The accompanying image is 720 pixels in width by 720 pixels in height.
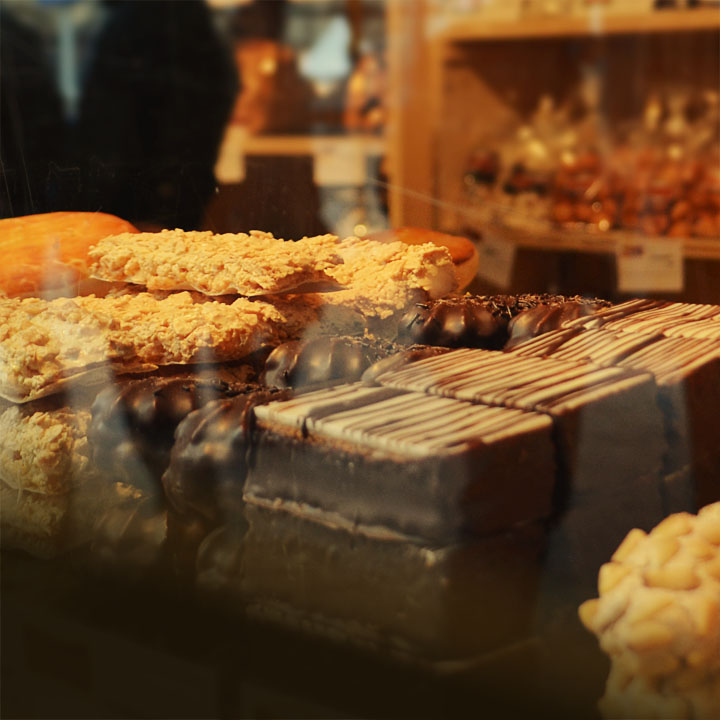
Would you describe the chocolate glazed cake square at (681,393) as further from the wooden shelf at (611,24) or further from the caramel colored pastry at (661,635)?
the wooden shelf at (611,24)

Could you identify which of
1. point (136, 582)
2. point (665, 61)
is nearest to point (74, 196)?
point (136, 582)

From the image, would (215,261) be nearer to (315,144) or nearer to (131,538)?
(315,144)

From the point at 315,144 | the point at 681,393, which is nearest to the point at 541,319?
the point at 681,393

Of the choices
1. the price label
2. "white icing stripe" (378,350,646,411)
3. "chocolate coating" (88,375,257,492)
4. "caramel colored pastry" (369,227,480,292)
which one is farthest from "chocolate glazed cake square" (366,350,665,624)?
the price label

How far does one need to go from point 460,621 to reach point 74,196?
19.2 inches

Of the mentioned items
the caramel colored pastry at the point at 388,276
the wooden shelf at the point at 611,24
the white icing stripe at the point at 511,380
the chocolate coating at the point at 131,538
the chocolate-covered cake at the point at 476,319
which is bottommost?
the chocolate coating at the point at 131,538

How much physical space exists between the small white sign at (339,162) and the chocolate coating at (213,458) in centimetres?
30

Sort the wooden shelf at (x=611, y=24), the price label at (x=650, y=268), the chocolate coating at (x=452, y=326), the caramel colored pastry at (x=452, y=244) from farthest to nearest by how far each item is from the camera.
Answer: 1. the wooden shelf at (x=611, y=24)
2. the price label at (x=650, y=268)
3. the caramel colored pastry at (x=452, y=244)
4. the chocolate coating at (x=452, y=326)

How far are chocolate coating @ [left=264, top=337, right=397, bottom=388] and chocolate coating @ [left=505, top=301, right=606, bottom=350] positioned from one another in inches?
3.9

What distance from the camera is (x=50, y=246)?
2.49 ft

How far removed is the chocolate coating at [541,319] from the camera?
658 millimetres

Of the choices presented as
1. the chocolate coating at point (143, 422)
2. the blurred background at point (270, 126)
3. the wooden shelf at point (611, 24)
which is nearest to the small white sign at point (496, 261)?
the blurred background at point (270, 126)

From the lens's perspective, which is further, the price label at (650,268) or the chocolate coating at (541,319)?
the price label at (650,268)

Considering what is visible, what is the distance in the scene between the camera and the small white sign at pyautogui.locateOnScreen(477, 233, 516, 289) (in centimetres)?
82
